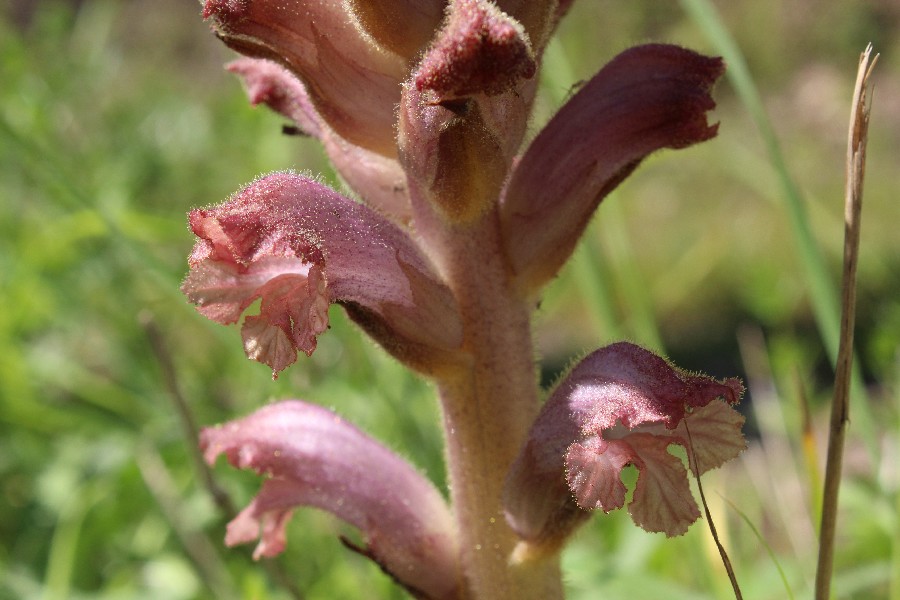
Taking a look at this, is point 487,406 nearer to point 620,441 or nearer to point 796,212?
point 620,441

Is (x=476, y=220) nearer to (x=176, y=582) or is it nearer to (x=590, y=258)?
(x=590, y=258)

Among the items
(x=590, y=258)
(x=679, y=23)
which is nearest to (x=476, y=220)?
(x=590, y=258)

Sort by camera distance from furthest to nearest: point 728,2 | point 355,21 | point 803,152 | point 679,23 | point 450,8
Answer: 1. point 728,2
2. point 679,23
3. point 803,152
4. point 355,21
5. point 450,8

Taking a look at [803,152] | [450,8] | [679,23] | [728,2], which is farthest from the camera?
[728,2]

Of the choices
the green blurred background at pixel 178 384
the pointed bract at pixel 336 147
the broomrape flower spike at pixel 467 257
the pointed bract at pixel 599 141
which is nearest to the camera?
the broomrape flower spike at pixel 467 257

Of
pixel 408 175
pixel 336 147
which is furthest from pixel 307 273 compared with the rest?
pixel 336 147

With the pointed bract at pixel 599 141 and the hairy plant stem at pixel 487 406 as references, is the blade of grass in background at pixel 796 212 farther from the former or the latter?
the hairy plant stem at pixel 487 406

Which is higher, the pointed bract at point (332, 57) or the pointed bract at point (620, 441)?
the pointed bract at point (332, 57)

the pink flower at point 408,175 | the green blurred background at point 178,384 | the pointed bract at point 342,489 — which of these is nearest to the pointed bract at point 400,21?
the pink flower at point 408,175
